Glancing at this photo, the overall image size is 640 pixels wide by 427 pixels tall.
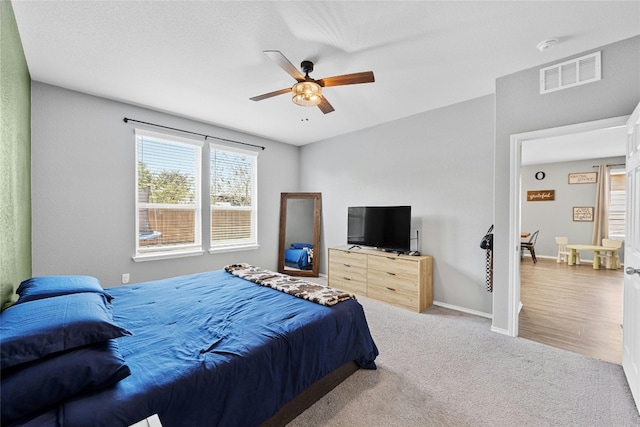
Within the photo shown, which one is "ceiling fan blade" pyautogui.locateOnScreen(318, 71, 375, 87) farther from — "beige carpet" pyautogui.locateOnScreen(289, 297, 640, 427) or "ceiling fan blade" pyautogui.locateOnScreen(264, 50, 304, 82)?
"beige carpet" pyautogui.locateOnScreen(289, 297, 640, 427)

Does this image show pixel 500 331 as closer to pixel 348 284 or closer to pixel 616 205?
pixel 348 284

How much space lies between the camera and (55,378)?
3.41 feet

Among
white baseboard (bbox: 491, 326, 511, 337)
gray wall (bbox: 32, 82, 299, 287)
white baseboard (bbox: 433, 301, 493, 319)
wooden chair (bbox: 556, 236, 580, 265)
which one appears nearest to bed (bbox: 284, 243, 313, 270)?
gray wall (bbox: 32, 82, 299, 287)

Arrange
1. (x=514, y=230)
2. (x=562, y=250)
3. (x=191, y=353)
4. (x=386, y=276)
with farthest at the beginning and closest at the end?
(x=562, y=250) → (x=386, y=276) → (x=514, y=230) → (x=191, y=353)

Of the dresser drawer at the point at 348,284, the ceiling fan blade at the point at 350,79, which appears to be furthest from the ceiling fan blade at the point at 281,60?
the dresser drawer at the point at 348,284

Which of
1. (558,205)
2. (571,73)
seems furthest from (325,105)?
(558,205)

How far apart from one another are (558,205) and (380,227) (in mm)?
6445

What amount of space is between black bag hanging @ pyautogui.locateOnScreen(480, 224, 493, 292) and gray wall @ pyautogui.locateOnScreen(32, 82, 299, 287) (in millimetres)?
4132

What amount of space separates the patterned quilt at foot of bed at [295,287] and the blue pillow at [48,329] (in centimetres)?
127

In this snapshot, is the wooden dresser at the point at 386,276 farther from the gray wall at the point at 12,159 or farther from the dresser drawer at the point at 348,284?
the gray wall at the point at 12,159

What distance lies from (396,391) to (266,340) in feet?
3.65

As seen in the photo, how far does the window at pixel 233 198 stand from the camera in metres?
4.54

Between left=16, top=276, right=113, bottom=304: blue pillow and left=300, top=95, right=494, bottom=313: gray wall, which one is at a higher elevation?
left=300, top=95, right=494, bottom=313: gray wall

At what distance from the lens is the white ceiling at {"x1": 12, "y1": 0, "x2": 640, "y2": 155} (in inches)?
77.0
